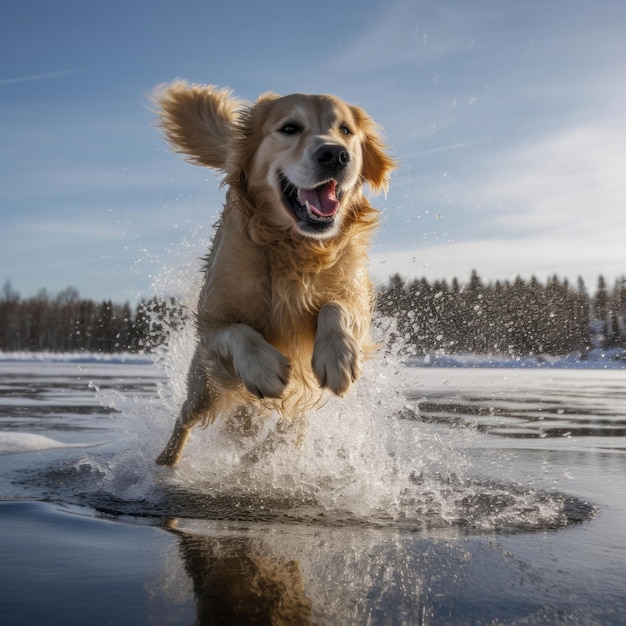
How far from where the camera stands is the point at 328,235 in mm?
3479

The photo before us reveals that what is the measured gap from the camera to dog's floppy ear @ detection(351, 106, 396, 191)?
3.98 m

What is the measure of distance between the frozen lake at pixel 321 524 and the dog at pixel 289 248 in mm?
562

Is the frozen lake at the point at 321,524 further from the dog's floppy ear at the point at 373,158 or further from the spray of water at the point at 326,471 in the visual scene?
the dog's floppy ear at the point at 373,158

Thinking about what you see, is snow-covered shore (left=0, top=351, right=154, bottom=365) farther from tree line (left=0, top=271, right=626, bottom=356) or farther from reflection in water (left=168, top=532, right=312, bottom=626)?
reflection in water (left=168, top=532, right=312, bottom=626)

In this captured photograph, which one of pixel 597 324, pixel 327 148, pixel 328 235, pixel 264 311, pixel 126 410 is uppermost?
pixel 597 324

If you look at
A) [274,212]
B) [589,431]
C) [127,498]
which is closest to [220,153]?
[274,212]

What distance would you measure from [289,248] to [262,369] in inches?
31.2

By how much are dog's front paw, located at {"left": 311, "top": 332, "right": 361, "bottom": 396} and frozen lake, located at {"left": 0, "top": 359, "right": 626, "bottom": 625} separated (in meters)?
0.48

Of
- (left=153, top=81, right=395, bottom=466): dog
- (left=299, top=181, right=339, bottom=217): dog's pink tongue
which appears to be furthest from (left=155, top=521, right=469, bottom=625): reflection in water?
(left=299, top=181, right=339, bottom=217): dog's pink tongue

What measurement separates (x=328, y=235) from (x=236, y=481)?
4.17 ft

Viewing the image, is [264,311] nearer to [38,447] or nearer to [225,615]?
[38,447]

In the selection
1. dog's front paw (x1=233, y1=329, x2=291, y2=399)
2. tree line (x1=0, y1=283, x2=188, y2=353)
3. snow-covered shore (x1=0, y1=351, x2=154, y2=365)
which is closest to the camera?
dog's front paw (x1=233, y1=329, x2=291, y2=399)

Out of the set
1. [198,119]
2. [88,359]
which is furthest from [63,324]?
[198,119]

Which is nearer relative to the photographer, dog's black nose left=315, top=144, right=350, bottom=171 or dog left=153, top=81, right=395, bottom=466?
dog's black nose left=315, top=144, right=350, bottom=171
